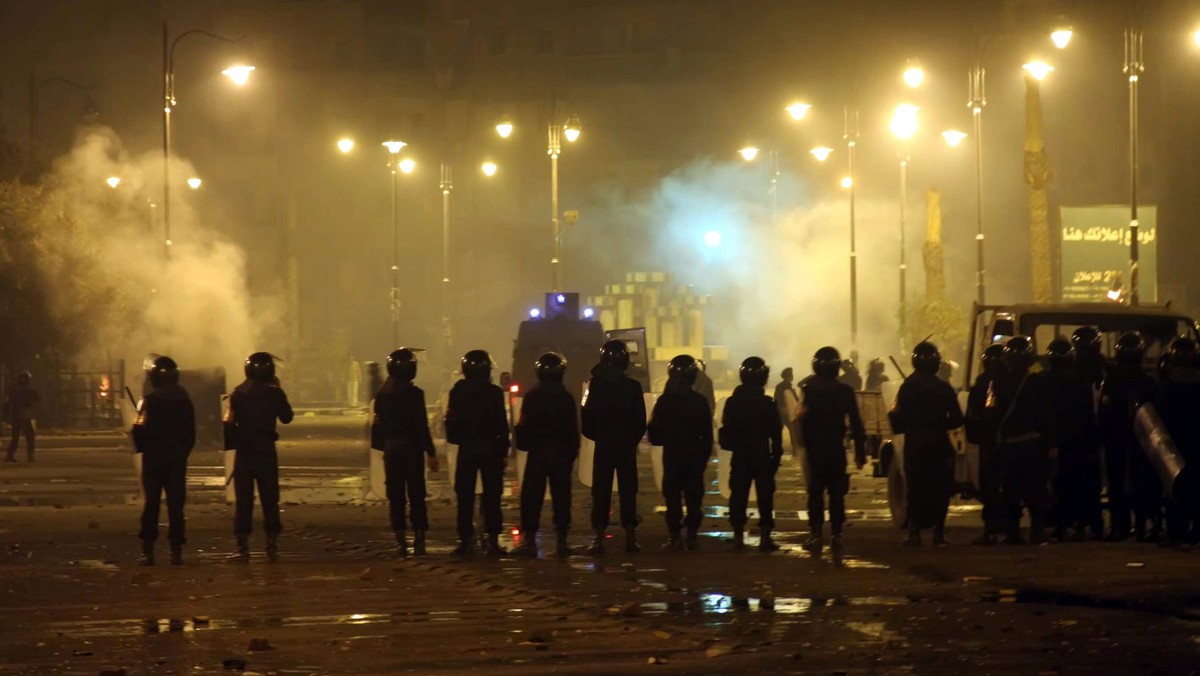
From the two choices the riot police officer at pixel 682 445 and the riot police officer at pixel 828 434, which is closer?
the riot police officer at pixel 828 434

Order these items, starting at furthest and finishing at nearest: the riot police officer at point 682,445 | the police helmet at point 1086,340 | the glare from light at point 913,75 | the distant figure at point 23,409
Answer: the glare from light at point 913,75 → the distant figure at point 23,409 → the police helmet at point 1086,340 → the riot police officer at point 682,445

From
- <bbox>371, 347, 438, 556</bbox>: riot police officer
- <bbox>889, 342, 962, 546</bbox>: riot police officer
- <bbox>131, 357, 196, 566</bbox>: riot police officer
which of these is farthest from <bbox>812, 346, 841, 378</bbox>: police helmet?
<bbox>131, 357, 196, 566</bbox>: riot police officer

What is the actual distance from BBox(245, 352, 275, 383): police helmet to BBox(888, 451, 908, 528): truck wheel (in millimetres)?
6127

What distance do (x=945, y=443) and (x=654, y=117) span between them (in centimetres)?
7910

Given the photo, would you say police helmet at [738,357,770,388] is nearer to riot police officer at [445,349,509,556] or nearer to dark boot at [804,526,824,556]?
dark boot at [804,526,824,556]

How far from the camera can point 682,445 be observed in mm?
15867

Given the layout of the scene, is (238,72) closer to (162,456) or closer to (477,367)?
(477,367)

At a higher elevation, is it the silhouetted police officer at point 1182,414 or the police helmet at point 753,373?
the police helmet at point 753,373

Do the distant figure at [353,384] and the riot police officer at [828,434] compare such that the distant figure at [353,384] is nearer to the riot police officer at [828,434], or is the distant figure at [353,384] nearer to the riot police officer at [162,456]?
the riot police officer at [162,456]

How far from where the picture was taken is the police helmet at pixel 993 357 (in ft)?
53.4

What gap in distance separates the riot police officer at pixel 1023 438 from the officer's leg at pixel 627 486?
3162 mm

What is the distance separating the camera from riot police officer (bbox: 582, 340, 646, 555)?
51.3ft

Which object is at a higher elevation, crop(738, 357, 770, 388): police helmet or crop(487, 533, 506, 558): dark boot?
crop(738, 357, 770, 388): police helmet

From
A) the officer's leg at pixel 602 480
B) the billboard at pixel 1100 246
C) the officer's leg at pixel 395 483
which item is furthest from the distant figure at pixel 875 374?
the officer's leg at pixel 395 483
